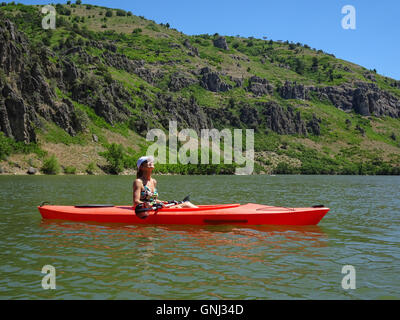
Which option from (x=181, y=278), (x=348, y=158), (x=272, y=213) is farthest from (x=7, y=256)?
(x=348, y=158)

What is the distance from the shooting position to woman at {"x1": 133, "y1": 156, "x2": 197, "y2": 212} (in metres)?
13.5

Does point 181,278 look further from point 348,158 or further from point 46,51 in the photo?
point 348,158

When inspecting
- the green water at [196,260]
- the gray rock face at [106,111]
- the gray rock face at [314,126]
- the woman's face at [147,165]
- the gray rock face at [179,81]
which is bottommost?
the green water at [196,260]

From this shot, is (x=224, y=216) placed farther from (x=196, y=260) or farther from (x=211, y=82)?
(x=211, y=82)

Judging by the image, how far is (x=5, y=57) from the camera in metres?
82.8

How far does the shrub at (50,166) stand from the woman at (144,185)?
60127 millimetres

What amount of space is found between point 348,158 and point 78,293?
17662 centimetres

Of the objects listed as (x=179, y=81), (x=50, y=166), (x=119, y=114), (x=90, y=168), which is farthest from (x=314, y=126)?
(x=50, y=166)

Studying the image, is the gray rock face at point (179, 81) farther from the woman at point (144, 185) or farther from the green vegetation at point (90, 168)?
the woman at point (144, 185)

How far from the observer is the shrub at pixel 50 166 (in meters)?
68.4

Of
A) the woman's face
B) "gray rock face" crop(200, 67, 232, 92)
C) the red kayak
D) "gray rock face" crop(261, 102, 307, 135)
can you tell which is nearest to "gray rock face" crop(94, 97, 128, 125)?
the red kayak

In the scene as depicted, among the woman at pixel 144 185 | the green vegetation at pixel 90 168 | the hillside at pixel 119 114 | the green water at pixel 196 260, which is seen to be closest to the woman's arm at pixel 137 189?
the woman at pixel 144 185

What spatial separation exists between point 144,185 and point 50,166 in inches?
2388
